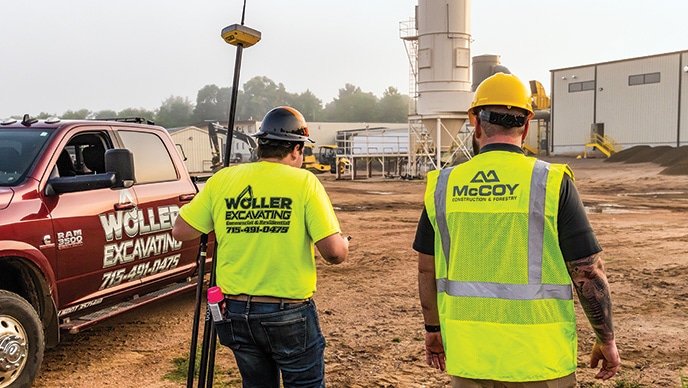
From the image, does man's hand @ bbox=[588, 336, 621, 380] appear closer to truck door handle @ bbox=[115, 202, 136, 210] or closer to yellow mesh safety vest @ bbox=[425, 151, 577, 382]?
yellow mesh safety vest @ bbox=[425, 151, 577, 382]

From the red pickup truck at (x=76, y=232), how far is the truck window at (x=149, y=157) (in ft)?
0.04

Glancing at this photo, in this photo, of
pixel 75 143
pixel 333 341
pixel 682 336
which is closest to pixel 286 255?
pixel 333 341

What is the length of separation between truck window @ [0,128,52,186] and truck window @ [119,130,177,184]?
907 mm

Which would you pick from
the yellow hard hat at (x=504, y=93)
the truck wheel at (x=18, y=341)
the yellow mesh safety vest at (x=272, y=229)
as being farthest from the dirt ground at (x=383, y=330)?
the yellow hard hat at (x=504, y=93)

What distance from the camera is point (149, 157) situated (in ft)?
20.9

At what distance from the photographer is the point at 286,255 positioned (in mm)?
2994

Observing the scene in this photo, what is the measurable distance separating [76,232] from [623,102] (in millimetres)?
45703

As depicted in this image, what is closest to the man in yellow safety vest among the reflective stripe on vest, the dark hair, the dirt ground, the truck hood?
the reflective stripe on vest

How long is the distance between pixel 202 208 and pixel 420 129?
3317cm

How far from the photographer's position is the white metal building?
1613 inches

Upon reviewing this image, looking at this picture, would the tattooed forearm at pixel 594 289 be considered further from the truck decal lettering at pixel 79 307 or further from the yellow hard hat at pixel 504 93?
the truck decal lettering at pixel 79 307

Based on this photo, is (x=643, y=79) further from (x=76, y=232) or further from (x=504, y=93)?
(x=504, y=93)


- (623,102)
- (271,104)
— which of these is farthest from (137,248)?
(271,104)

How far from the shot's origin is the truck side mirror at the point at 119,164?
487 centimetres
